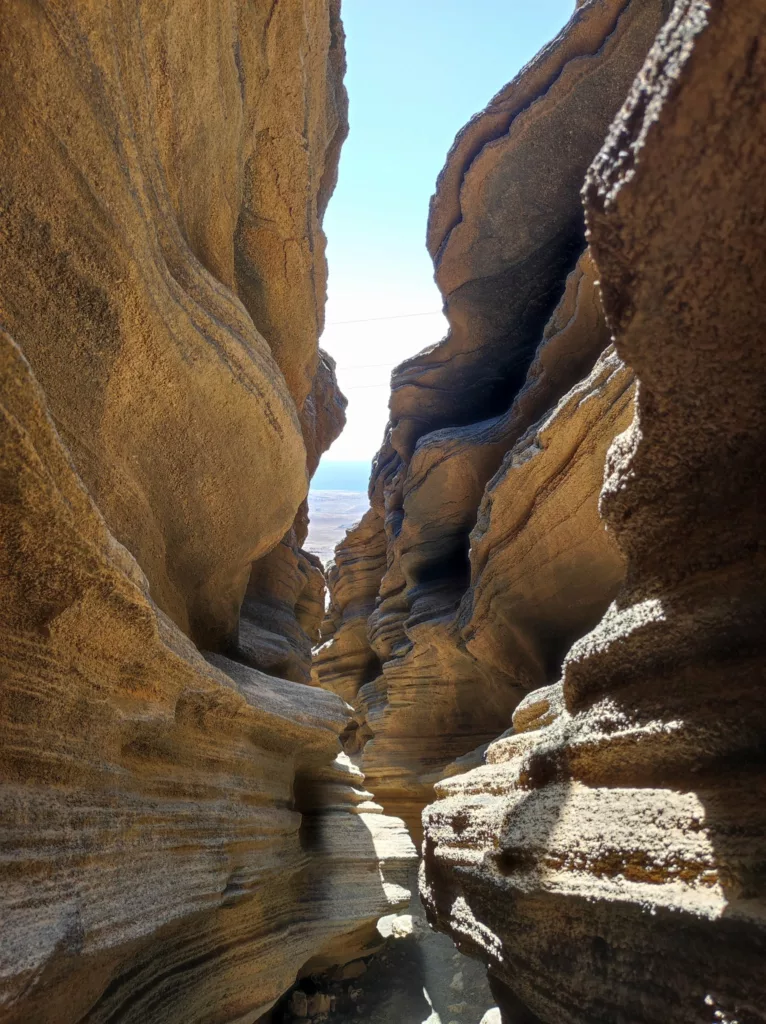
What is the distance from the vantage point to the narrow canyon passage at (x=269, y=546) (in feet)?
5.10

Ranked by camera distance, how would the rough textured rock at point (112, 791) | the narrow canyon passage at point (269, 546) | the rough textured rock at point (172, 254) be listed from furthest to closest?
the rough textured rock at point (172, 254) < the rough textured rock at point (112, 791) < the narrow canyon passage at point (269, 546)

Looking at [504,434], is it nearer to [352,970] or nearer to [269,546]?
[269,546]

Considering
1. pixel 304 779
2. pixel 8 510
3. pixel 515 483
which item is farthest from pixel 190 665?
pixel 515 483

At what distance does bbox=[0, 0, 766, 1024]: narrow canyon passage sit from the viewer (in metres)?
1.55

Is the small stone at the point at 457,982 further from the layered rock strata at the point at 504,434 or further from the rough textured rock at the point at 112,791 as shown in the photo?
the layered rock strata at the point at 504,434

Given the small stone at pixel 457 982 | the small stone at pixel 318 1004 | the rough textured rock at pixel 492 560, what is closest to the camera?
the small stone at pixel 318 1004

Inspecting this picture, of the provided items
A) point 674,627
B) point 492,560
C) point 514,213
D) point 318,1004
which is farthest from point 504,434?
point 318,1004

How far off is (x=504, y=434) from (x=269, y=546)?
3.46 metres

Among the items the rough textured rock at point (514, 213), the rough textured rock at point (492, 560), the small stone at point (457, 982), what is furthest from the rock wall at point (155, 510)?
the rough textured rock at point (514, 213)

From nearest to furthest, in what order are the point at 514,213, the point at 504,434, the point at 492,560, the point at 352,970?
the point at 352,970
the point at 492,560
the point at 504,434
the point at 514,213

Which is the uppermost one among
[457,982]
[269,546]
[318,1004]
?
[269,546]

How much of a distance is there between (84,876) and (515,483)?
4569mm

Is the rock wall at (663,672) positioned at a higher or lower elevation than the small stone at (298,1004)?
higher

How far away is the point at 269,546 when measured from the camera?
17.3 ft
